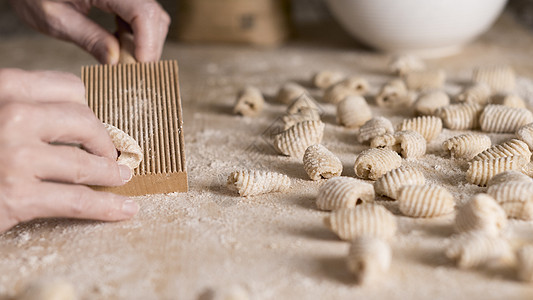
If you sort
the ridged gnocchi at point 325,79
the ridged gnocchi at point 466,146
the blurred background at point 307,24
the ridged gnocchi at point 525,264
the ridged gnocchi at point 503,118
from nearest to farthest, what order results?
the ridged gnocchi at point 525,264 → the ridged gnocchi at point 466,146 → the ridged gnocchi at point 503,118 → the ridged gnocchi at point 325,79 → the blurred background at point 307,24

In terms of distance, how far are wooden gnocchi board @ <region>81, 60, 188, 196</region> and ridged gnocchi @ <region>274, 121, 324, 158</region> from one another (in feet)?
0.81

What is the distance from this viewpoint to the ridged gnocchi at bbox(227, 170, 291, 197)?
46.7 inches

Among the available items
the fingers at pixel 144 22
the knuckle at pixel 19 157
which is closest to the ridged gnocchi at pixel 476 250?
the knuckle at pixel 19 157

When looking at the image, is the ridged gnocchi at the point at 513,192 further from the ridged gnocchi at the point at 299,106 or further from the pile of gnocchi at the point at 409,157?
the ridged gnocchi at the point at 299,106

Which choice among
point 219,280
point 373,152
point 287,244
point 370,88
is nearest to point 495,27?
point 370,88

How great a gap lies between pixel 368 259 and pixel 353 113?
68 centimetres

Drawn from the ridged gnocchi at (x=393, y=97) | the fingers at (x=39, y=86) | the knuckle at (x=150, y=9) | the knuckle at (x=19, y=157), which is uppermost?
the knuckle at (x=150, y=9)

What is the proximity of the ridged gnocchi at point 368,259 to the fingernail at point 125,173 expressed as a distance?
47cm

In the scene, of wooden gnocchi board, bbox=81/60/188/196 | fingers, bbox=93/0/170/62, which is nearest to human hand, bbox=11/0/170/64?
fingers, bbox=93/0/170/62

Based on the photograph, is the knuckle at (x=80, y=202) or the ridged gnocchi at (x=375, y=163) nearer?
the knuckle at (x=80, y=202)

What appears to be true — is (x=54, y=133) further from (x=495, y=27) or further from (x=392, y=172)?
(x=495, y=27)

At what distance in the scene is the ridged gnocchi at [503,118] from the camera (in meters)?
1.44

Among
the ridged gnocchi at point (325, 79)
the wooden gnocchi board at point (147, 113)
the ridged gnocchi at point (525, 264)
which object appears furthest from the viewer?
the ridged gnocchi at point (325, 79)

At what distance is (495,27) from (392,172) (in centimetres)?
147
